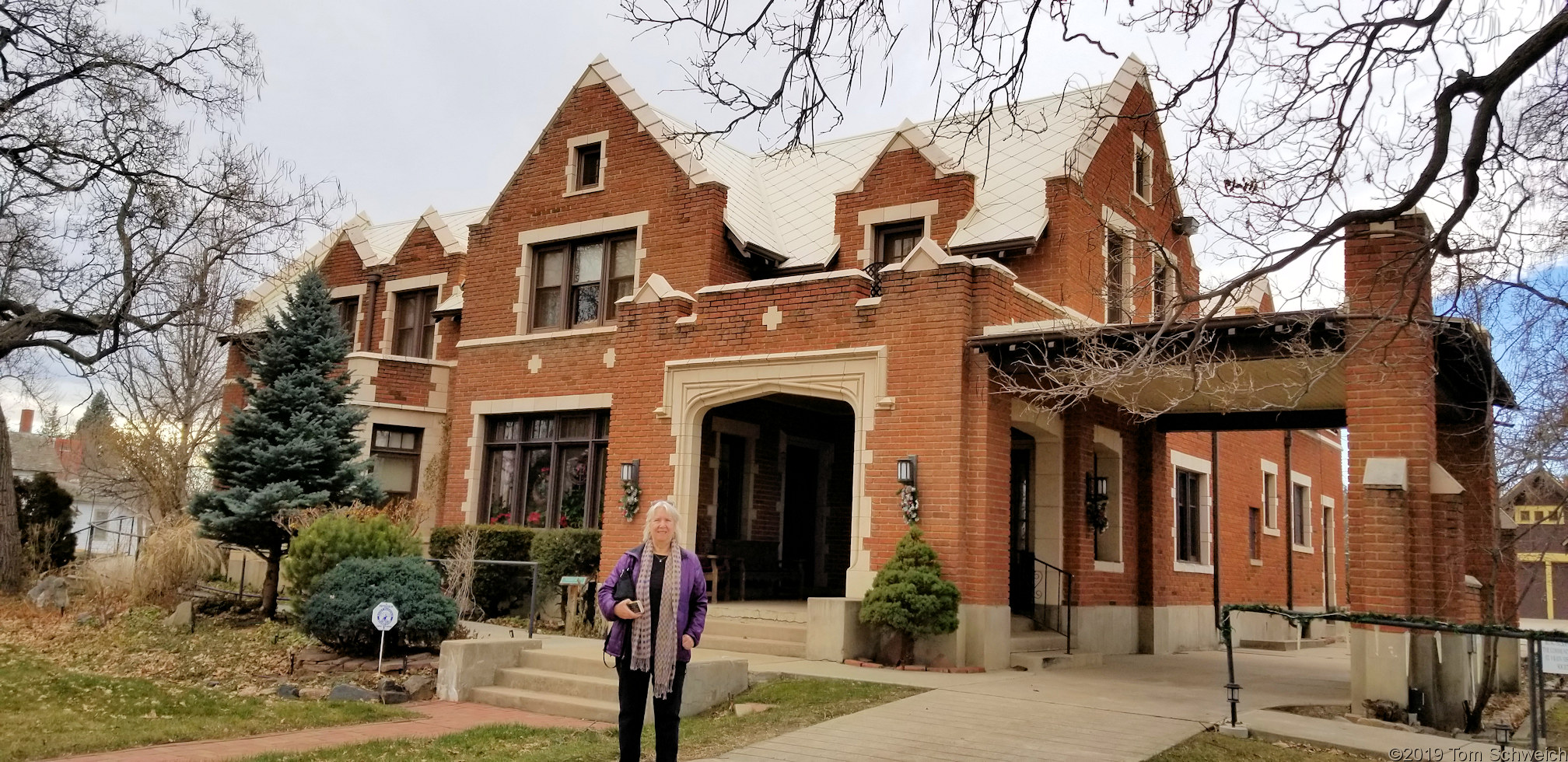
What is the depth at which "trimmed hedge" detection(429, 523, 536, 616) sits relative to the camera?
17250mm

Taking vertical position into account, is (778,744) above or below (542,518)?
below

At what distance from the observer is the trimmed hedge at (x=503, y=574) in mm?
17250

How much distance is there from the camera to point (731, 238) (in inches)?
717

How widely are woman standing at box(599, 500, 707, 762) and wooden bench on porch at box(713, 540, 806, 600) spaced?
34.3ft

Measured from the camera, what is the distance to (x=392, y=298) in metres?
23.8

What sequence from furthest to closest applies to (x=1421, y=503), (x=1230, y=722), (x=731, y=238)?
1. (x=731, y=238)
2. (x=1421, y=503)
3. (x=1230, y=722)

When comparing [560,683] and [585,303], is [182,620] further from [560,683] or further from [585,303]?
[585,303]

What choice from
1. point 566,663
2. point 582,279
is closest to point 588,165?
point 582,279

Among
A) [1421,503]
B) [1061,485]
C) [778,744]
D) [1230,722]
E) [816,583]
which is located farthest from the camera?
[816,583]

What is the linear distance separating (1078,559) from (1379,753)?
7289 mm

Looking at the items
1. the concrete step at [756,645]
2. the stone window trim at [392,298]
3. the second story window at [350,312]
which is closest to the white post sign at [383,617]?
the concrete step at [756,645]

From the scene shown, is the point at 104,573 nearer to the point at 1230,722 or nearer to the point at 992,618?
the point at 992,618

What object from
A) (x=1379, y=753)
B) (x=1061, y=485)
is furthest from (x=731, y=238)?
(x=1379, y=753)

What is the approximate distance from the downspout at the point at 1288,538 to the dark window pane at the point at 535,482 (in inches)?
636
